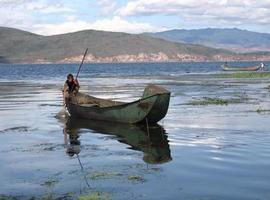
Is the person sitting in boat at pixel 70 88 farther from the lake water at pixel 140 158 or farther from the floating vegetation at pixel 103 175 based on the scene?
the floating vegetation at pixel 103 175

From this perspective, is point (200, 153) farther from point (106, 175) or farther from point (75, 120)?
point (75, 120)

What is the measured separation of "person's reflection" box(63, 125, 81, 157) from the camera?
17.5 metres

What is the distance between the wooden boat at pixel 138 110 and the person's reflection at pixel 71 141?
5.42 ft

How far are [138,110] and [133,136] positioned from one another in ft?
6.24

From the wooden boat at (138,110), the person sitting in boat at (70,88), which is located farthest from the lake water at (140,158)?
the person sitting in boat at (70,88)

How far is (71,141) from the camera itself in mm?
19562

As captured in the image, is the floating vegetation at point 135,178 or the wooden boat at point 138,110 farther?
the wooden boat at point 138,110

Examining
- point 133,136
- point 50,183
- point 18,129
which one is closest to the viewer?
point 50,183

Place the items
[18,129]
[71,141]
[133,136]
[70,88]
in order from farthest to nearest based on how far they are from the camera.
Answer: [70,88] → [18,129] → [133,136] → [71,141]

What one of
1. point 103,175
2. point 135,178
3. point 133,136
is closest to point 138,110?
point 133,136

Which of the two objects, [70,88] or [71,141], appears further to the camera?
[70,88]

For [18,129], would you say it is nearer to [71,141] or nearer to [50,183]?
[71,141]

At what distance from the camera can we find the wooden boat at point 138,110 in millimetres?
21672

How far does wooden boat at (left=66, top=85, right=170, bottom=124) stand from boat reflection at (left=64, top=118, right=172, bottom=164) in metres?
0.29
